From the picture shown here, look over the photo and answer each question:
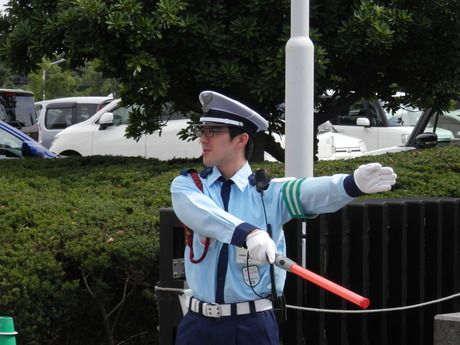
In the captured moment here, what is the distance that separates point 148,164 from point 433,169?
2.48 metres

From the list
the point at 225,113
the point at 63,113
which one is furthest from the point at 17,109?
the point at 225,113

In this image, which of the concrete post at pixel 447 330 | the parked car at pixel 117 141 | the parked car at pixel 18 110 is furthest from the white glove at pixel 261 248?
the parked car at pixel 18 110

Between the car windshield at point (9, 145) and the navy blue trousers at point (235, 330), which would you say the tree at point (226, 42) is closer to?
the car windshield at point (9, 145)

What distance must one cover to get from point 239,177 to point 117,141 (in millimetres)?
13778

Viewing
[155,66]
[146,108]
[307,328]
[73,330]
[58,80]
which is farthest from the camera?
[58,80]

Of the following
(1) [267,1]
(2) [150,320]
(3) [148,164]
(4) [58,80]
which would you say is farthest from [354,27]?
(4) [58,80]

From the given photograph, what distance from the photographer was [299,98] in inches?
215

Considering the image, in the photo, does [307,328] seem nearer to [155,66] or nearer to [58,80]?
[155,66]

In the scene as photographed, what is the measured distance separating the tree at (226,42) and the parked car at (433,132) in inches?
105

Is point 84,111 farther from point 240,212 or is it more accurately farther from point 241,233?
point 241,233

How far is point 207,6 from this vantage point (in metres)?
7.89

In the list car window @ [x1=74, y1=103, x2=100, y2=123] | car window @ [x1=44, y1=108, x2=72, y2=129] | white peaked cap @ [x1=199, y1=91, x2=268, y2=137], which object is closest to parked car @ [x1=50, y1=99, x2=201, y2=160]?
car window @ [x1=44, y1=108, x2=72, y2=129]

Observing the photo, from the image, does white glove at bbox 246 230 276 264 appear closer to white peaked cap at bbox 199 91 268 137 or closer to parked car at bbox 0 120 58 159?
white peaked cap at bbox 199 91 268 137

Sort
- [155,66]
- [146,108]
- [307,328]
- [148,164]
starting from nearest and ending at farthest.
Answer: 1. [307,328]
2. [155,66]
3. [148,164]
4. [146,108]
